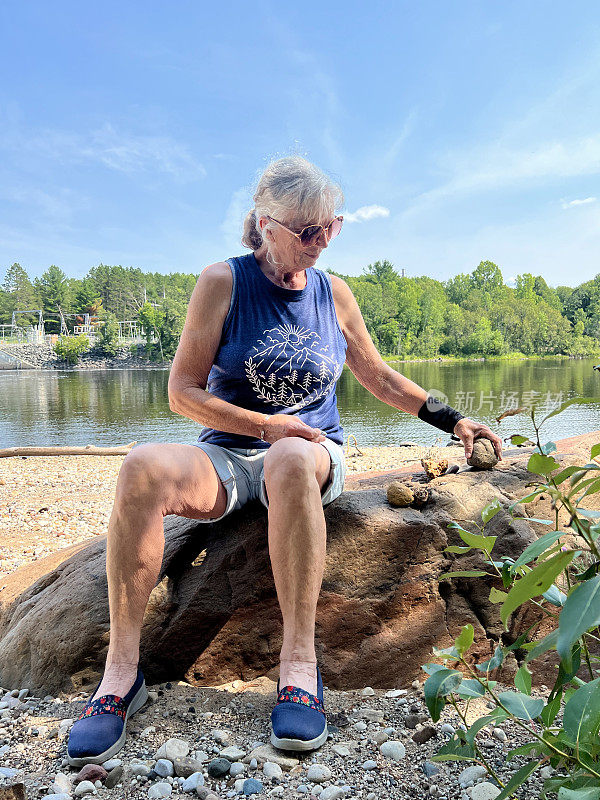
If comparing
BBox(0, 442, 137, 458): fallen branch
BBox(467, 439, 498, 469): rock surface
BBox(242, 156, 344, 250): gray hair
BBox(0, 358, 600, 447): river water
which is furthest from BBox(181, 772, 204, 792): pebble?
BBox(0, 442, 137, 458): fallen branch

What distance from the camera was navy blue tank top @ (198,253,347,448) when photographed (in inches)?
90.1

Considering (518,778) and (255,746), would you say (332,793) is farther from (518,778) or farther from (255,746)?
(518,778)

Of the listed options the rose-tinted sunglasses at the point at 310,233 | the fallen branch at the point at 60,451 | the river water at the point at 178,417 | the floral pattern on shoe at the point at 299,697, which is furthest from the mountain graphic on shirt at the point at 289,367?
the fallen branch at the point at 60,451

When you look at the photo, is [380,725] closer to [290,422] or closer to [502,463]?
[290,422]

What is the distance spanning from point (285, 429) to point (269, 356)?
362 mm

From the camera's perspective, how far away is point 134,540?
6.37 ft

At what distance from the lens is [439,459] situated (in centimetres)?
273

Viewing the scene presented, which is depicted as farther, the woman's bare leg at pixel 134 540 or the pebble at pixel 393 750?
the woman's bare leg at pixel 134 540

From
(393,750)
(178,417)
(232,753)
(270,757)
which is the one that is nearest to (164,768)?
(232,753)

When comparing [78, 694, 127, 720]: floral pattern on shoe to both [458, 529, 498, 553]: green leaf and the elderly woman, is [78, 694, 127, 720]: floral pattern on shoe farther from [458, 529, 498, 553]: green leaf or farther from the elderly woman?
[458, 529, 498, 553]: green leaf

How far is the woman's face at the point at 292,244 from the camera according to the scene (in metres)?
2.19

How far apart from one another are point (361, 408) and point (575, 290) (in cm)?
6974

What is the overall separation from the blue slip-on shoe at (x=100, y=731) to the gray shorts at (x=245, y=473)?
0.68 meters

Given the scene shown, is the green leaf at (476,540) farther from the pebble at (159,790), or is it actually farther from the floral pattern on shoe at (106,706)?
the floral pattern on shoe at (106,706)
